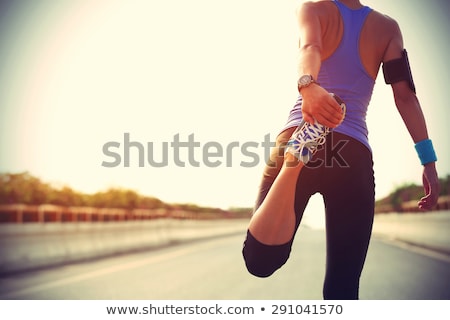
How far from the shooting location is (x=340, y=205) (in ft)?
8.97

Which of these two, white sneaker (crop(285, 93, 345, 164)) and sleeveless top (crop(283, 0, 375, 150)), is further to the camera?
sleeveless top (crop(283, 0, 375, 150))

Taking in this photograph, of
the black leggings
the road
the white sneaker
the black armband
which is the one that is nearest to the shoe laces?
the white sneaker

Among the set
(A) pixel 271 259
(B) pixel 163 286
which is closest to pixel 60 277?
(B) pixel 163 286

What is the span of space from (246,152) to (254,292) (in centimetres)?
394

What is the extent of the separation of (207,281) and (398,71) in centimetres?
694

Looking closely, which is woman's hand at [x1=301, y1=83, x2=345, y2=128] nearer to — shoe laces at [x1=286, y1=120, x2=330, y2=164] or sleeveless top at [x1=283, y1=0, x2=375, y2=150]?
shoe laces at [x1=286, y1=120, x2=330, y2=164]

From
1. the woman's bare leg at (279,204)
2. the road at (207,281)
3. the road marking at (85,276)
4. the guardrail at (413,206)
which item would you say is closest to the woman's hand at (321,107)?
the woman's bare leg at (279,204)

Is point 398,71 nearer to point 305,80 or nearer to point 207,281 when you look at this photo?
point 305,80

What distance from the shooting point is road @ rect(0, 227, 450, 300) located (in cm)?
784

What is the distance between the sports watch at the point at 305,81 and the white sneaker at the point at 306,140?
0.16 metres

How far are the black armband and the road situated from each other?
16.6 ft

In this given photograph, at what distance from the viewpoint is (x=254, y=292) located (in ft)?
26.6

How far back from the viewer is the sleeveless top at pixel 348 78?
9.04 feet
